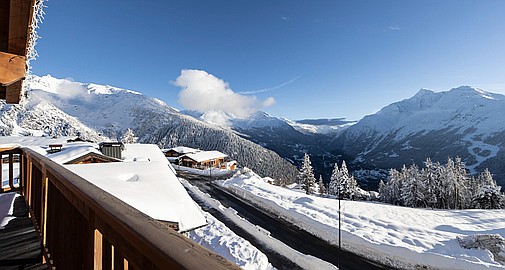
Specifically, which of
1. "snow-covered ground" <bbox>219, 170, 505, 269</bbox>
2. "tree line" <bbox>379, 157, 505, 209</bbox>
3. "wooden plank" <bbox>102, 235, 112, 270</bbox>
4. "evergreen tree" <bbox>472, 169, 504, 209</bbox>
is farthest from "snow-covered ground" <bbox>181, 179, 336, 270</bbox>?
"evergreen tree" <bbox>472, 169, 504, 209</bbox>

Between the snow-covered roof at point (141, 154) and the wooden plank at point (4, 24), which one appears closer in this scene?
the wooden plank at point (4, 24)

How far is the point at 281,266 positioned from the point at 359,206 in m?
16.0

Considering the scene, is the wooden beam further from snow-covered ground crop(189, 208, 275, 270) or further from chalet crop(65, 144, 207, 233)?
snow-covered ground crop(189, 208, 275, 270)

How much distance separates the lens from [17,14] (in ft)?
6.94

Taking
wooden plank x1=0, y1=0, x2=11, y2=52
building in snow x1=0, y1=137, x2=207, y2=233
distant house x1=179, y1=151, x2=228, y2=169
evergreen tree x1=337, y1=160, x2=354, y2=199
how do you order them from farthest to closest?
1. distant house x1=179, y1=151, x2=228, y2=169
2. evergreen tree x1=337, y1=160, x2=354, y2=199
3. building in snow x1=0, y1=137, x2=207, y2=233
4. wooden plank x1=0, y1=0, x2=11, y2=52

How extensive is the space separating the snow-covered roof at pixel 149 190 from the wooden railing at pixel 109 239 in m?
3.31

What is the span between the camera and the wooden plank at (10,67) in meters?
2.80

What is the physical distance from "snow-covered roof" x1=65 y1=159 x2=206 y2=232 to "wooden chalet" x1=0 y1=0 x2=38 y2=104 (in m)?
3.29

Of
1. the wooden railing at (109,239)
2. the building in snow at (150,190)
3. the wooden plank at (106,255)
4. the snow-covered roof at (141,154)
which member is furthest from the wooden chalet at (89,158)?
the wooden plank at (106,255)

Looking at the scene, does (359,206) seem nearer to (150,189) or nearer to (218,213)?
(218,213)

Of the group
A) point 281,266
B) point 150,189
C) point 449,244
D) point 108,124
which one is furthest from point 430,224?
point 108,124

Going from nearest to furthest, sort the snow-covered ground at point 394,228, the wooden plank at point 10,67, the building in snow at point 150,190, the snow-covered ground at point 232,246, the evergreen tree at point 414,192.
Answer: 1. the wooden plank at point 10,67
2. the building in snow at point 150,190
3. the snow-covered ground at point 232,246
4. the snow-covered ground at point 394,228
5. the evergreen tree at point 414,192

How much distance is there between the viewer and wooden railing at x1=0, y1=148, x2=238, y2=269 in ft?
2.14

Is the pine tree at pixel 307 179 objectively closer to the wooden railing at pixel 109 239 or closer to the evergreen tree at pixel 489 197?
the evergreen tree at pixel 489 197
